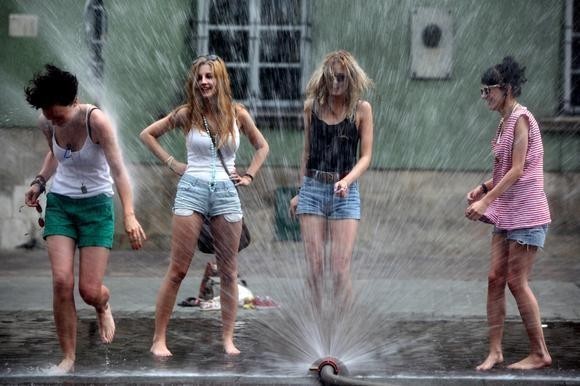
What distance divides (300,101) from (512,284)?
303 inches

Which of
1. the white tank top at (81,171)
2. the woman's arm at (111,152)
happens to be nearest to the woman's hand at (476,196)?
the woman's arm at (111,152)

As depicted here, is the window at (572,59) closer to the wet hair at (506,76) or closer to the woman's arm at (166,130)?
the wet hair at (506,76)

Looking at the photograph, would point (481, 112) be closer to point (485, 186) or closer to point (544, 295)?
point (544, 295)

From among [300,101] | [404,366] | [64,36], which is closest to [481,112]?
[300,101]

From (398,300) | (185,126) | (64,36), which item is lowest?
(398,300)

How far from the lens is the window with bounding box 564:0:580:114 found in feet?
44.3

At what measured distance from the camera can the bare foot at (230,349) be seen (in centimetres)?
702

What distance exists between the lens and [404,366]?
6.51m

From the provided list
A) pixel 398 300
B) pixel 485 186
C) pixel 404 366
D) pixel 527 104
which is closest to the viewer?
pixel 404 366

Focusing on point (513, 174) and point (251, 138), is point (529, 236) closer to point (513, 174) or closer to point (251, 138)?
point (513, 174)

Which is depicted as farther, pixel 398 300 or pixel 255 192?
pixel 255 192

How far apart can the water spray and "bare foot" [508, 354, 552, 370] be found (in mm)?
1289

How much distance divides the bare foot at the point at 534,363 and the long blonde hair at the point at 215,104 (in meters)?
2.21

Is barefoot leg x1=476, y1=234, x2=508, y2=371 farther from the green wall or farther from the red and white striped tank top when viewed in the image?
the green wall
